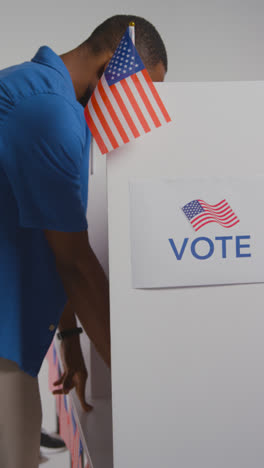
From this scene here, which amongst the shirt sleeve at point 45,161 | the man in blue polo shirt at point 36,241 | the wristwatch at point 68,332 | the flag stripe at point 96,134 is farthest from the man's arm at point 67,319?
the flag stripe at point 96,134

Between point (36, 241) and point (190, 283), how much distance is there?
343mm

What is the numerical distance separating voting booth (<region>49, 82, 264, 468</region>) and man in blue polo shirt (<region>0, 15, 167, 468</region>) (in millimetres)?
100

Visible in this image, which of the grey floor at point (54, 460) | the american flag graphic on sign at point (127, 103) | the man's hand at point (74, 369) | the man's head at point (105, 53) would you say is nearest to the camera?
the american flag graphic on sign at point (127, 103)

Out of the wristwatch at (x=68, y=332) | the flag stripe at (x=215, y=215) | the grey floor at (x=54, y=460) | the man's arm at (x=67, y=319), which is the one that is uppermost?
the flag stripe at (x=215, y=215)

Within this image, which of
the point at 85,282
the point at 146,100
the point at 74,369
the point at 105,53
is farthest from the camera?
the point at 74,369

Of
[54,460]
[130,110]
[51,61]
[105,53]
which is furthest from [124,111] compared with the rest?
[54,460]

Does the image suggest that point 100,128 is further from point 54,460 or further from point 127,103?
point 54,460

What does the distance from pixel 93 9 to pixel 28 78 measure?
2.00 meters

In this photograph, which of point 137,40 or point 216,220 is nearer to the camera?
point 216,220

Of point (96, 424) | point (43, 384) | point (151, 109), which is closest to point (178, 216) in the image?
point (151, 109)

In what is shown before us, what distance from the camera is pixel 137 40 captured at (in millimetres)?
1164

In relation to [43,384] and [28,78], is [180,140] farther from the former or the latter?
[43,384]

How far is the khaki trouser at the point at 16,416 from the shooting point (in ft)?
2.85

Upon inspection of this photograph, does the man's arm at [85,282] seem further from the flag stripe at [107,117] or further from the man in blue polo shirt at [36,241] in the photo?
the flag stripe at [107,117]
